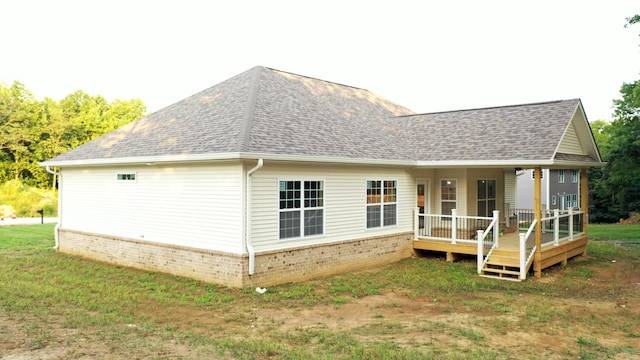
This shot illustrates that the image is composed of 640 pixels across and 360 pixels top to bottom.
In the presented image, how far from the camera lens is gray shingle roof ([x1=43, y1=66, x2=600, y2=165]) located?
12.1 metres

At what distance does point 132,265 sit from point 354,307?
7.36 metres

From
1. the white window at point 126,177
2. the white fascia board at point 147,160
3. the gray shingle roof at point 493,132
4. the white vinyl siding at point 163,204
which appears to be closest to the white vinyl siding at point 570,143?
the gray shingle roof at point 493,132

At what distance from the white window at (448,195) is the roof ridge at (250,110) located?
7.14m

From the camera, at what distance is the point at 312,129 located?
44.3ft

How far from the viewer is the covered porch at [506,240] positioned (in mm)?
12875

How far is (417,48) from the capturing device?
33.9m

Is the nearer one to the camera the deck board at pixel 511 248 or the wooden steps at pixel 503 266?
the wooden steps at pixel 503 266

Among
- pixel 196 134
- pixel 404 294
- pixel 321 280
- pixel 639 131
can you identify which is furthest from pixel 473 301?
pixel 639 131

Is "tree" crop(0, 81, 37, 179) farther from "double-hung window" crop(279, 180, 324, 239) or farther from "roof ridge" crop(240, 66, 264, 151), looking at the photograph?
"double-hung window" crop(279, 180, 324, 239)

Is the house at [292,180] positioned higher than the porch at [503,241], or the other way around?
the house at [292,180]

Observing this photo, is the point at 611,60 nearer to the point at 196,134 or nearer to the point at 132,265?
the point at 196,134

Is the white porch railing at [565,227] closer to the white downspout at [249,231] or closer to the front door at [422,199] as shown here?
the front door at [422,199]

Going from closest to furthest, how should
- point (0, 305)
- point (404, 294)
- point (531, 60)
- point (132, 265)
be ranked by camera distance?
point (0, 305) < point (404, 294) < point (132, 265) < point (531, 60)

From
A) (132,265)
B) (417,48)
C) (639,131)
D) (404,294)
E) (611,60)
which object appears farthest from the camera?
(417,48)
